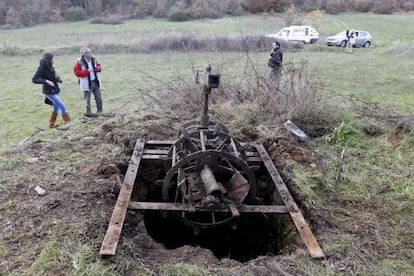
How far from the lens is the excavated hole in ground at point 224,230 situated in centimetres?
428

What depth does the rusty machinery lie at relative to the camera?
Result: 130 inches

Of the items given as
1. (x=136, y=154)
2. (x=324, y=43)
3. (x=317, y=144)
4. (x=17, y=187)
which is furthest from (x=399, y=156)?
(x=324, y=43)

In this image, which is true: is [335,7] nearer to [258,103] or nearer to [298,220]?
[258,103]

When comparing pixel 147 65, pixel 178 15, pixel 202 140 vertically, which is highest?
pixel 178 15

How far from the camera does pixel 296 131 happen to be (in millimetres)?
5406

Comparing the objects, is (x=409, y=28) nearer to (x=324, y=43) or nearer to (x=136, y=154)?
(x=324, y=43)

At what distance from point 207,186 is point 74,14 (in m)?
40.5

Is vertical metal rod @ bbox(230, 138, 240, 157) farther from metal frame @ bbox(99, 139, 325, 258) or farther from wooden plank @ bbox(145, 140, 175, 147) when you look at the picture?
wooden plank @ bbox(145, 140, 175, 147)

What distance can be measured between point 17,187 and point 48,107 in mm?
7481

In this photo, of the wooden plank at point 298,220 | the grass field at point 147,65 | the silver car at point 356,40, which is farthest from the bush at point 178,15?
the wooden plank at point 298,220

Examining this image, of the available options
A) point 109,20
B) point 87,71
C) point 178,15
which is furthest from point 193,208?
point 109,20

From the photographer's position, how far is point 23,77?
1576cm

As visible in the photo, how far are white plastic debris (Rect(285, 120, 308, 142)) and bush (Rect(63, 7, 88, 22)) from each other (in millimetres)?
38639

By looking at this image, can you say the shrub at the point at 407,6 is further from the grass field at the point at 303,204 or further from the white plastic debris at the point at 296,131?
the white plastic debris at the point at 296,131
